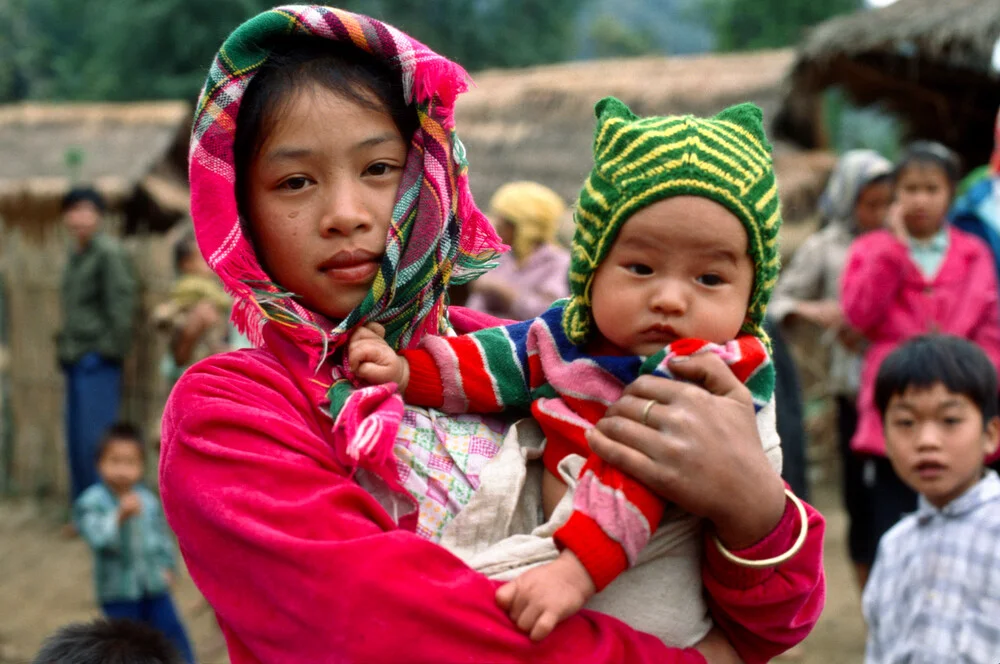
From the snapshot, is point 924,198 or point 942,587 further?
point 924,198

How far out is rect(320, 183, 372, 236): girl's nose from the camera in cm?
164

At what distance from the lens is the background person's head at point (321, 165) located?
1.67 metres

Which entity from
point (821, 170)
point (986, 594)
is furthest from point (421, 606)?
point (821, 170)

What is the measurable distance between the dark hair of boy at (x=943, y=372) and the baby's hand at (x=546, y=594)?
241 cm

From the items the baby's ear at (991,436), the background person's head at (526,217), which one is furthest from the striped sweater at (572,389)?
the background person's head at (526,217)

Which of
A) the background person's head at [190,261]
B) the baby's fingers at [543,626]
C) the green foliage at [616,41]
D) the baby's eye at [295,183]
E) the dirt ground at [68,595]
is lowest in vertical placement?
the dirt ground at [68,595]

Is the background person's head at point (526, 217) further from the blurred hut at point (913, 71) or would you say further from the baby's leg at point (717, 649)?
the baby's leg at point (717, 649)

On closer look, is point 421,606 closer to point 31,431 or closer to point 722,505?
point 722,505

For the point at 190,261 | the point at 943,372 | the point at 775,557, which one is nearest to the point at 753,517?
the point at 775,557

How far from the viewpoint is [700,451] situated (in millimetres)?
1478

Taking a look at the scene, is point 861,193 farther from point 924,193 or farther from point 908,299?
point 908,299

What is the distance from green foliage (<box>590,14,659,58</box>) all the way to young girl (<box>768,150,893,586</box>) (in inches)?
1173

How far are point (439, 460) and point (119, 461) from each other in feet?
13.7

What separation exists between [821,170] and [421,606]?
9.29m
